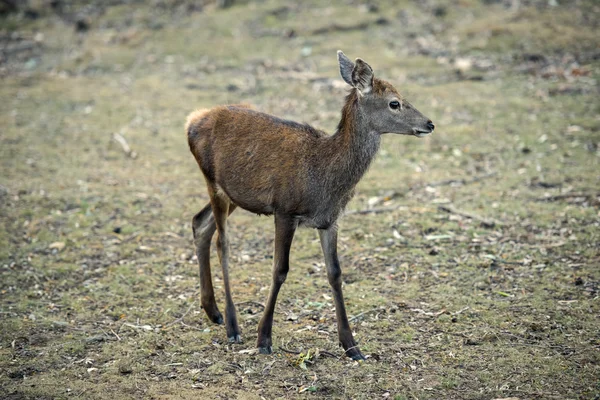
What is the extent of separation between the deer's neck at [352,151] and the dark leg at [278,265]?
53 cm

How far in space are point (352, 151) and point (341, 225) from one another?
2.73 m

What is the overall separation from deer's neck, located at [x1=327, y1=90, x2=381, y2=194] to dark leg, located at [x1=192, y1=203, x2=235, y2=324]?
1339mm

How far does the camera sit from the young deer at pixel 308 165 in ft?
18.6

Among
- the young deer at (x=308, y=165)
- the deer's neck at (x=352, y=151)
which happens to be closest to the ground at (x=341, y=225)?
the young deer at (x=308, y=165)

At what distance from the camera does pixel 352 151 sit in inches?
228

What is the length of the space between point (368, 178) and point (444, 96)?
12.3 feet

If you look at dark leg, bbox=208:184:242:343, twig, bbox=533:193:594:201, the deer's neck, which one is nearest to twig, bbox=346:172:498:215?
twig, bbox=533:193:594:201

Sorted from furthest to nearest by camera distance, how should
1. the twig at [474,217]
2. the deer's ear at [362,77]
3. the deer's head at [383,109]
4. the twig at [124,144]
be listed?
the twig at [124,144] → the twig at [474,217] → the deer's head at [383,109] → the deer's ear at [362,77]

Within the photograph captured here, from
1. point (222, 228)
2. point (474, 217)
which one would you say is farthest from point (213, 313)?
point (474, 217)

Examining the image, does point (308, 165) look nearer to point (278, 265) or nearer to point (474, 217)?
point (278, 265)

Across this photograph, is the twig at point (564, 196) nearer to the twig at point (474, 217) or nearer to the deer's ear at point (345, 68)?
the twig at point (474, 217)

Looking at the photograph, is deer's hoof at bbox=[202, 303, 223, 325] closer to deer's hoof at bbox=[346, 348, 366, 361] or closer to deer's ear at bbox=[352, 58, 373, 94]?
deer's hoof at bbox=[346, 348, 366, 361]

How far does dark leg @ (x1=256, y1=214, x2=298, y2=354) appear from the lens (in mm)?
5652

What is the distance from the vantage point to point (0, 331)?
19.9ft
